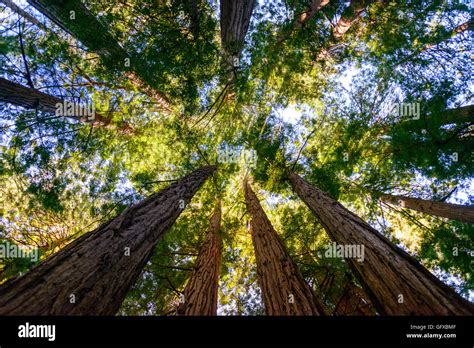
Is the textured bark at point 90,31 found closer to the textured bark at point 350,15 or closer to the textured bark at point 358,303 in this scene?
the textured bark at point 350,15

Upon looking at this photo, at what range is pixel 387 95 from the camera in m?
7.48

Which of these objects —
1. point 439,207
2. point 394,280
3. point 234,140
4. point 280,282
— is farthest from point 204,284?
point 439,207

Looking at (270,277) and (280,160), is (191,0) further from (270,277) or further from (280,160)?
(270,277)

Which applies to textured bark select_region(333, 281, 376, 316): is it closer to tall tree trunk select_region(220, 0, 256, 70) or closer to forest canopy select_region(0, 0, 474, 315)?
forest canopy select_region(0, 0, 474, 315)

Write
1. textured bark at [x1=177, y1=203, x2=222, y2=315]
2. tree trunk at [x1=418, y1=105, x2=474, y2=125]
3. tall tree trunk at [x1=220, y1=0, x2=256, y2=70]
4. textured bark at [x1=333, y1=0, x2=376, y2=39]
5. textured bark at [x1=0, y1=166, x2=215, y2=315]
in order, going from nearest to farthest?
textured bark at [x1=0, y1=166, x2=215, y2=315] < textured bark at [x1=177, y1=203, x2=222, y2=315] < tree trunk at [x1=418, y1=105, x2=474, y2=125] < tall tree trunk at [x1=220, y1=0, x2=256, y2=70] < textured bark at [x1=333, y1=0, x2=376, y2=39]

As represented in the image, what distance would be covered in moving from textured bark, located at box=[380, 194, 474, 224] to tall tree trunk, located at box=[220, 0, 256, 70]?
22.6ft

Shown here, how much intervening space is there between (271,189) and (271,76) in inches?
146

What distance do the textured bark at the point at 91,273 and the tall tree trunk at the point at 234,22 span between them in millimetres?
4639

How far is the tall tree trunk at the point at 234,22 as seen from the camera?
5539mm

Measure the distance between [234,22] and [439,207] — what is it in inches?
296

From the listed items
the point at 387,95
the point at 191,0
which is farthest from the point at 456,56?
the point at 191,0

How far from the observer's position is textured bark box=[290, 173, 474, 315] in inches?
67.4

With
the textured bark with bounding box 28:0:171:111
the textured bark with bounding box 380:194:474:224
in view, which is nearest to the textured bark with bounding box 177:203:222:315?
the textured bark with bounding box 28:0:171:111

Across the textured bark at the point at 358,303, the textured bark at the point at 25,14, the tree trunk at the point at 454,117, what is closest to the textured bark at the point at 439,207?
the tree trunk at the point at 454,117
